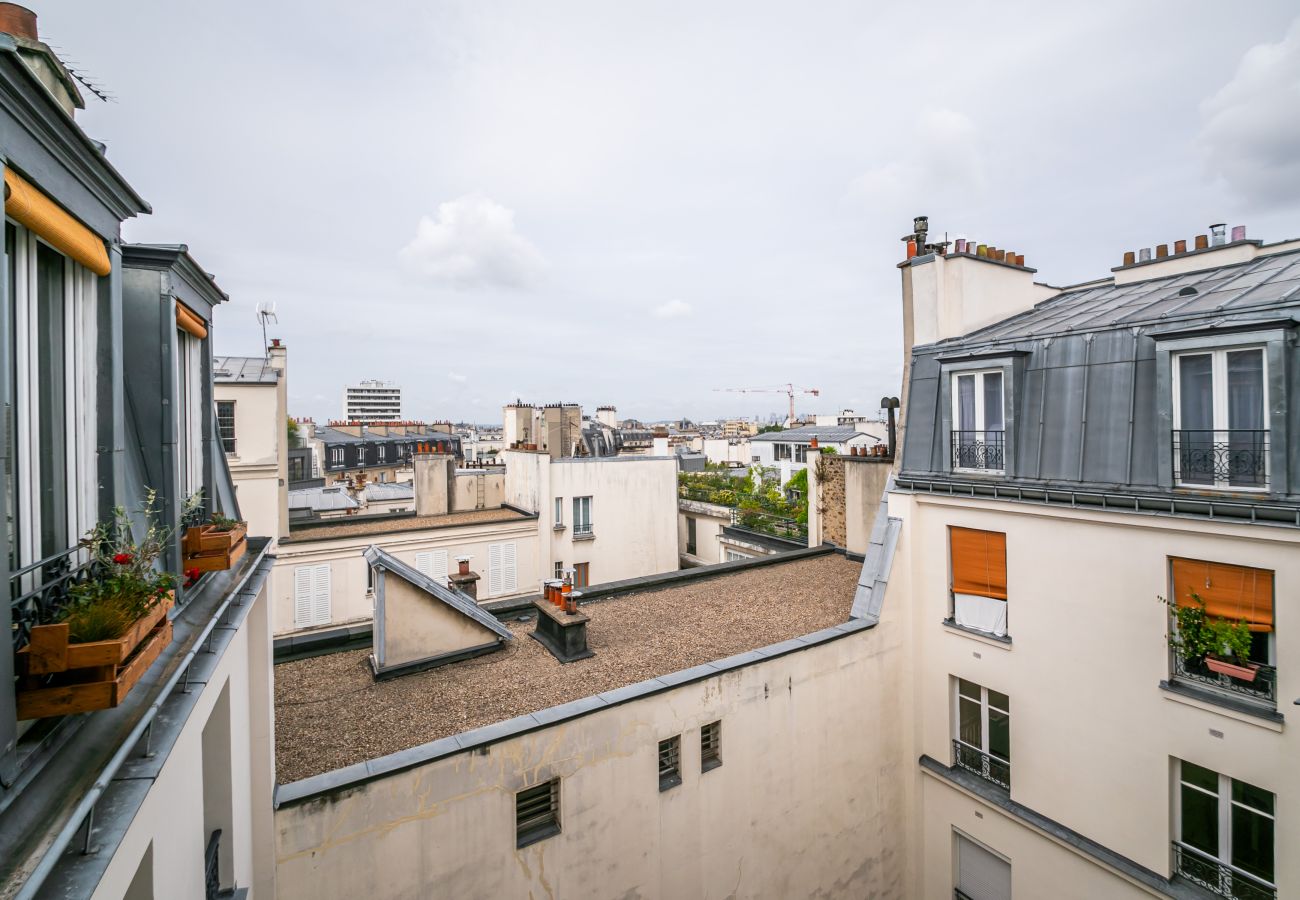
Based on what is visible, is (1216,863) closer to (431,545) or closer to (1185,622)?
(1185,622)

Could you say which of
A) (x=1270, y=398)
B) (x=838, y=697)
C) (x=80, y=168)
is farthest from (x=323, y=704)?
(x=1270, y=398)

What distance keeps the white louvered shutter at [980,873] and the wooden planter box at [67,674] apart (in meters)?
11.5

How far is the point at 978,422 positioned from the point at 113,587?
33.2 ft

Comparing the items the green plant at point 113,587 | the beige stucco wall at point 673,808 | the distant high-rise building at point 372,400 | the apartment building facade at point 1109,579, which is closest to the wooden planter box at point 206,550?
the green plant at point 113,587

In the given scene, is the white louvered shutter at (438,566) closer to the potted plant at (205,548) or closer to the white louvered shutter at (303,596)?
the white louvered shutter at (303,596)

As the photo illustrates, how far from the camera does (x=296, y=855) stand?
5359 millimetres

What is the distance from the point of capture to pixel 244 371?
16.7 m

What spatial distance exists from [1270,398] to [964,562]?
4173 mm

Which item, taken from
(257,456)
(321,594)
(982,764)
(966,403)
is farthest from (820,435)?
(257,456)

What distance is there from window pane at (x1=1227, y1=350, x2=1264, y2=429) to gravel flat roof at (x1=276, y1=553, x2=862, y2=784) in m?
5.91

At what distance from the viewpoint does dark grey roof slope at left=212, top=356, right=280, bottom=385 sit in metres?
15.9

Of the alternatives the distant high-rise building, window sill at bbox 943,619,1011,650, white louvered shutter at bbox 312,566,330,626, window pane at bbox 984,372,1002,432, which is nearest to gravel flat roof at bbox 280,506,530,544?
white louvered shutter at bbox 312,566,330,626

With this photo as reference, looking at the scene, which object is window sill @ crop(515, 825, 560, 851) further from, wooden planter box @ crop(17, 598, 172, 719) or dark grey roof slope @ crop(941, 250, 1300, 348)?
dark grey roof slope @ crop(941, 250, 1300, 348)

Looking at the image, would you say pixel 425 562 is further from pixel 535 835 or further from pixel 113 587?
pixel 113 587
